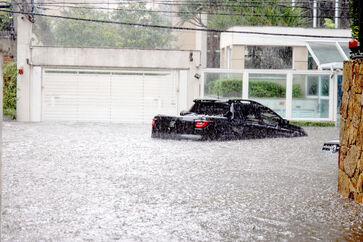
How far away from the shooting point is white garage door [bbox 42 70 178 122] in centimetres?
2588

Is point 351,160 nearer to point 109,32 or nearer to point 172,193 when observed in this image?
point 172,193

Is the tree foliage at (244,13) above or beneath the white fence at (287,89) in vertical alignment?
above

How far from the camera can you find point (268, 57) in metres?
33.5

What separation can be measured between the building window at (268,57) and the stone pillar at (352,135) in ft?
77.8

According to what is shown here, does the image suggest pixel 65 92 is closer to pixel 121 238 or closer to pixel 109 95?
pixel 109 95

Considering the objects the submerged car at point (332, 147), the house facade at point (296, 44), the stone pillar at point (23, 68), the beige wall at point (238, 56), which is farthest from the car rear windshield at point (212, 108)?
the beige wall at point (238, 56)

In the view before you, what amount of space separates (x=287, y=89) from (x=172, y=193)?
17749 millimetres

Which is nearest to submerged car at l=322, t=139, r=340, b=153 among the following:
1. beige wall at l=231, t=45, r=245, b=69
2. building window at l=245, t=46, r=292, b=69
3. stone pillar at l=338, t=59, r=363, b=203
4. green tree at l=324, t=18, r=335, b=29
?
stone pillar at l=338, t=59, r=363, b=203

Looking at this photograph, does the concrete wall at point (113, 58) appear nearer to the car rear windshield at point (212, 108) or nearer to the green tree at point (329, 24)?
the car rear windshield at point (212, 108)

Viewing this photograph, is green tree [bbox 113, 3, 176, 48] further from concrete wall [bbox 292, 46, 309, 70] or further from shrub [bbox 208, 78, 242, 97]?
shrub [bbox 208, 78, 242, 97]

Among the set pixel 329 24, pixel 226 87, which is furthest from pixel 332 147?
pixel 329 24

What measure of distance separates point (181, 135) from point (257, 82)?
9851 mm

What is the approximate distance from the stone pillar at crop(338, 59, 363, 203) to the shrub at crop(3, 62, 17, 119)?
18577mm

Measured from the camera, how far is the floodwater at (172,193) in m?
6.53
